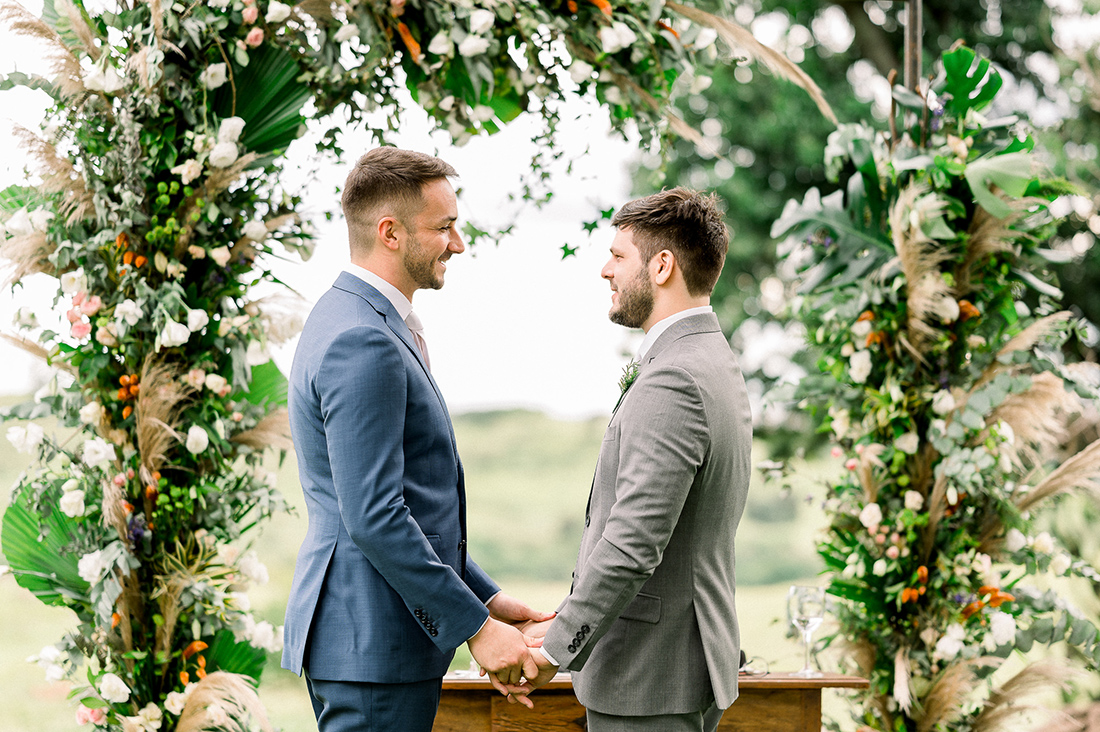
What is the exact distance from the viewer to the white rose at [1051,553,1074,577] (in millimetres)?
2986

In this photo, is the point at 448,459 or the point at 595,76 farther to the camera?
the point at 595,76

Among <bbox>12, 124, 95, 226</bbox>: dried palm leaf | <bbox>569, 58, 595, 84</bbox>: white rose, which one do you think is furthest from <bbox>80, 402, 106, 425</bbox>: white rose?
<bbox>569, 58, 595, 84</bbox>: white rose

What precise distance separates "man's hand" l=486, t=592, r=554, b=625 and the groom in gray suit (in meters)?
0.36

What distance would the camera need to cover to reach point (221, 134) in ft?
7.68

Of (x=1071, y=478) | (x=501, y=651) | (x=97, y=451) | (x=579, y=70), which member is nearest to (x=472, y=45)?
(x=579, y=70)

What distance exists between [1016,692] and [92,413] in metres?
2.81

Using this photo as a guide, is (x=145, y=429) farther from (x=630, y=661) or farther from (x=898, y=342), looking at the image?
(x=898, y=342)

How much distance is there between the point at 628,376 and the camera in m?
2.06

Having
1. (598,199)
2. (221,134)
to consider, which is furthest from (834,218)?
(221,134)

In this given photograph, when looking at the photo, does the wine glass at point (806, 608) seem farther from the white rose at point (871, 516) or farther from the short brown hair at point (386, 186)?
the short brown hair at point (386, 186)

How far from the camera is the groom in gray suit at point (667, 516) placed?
174 cm

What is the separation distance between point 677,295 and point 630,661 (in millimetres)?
721

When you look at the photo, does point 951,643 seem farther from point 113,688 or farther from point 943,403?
point 113,688

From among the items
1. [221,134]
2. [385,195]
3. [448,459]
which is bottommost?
[448,459]
